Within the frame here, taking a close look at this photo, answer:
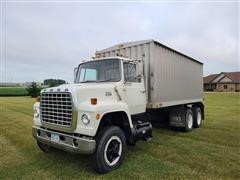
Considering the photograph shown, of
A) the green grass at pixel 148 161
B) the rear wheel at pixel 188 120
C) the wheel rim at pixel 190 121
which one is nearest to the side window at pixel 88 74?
the green grass at pixel 148 161

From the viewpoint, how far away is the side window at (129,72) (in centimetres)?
530

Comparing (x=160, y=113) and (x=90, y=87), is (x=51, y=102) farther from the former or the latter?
(x=160, y=113)

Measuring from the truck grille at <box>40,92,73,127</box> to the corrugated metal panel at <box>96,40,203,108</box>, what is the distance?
2.87 metres

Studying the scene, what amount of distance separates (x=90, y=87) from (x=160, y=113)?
4.48 meters

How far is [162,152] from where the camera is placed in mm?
5691

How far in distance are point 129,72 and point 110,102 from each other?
3.89 ft

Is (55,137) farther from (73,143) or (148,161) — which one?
(148,161)

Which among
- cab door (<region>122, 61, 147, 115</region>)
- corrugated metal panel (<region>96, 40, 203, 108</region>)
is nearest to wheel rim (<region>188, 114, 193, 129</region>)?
corrugated metal panel (<region>96, 40, 203, 108</region>)

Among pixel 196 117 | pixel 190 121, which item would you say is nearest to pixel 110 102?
pixel 190 121

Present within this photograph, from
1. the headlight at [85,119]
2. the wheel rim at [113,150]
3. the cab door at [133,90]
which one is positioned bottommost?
the wheel rim at [113,150]

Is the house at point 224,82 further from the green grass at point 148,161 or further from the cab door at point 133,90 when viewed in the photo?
the cab door at point 133,90

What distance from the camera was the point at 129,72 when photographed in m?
5.45

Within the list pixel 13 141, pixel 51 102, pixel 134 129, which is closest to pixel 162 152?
pixel 134 129

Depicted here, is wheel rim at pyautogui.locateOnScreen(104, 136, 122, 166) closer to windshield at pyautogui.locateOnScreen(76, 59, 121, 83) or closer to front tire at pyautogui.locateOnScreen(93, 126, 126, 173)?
front tire at pyautogui.locateOnScreen(93, 126, 126, 173)
